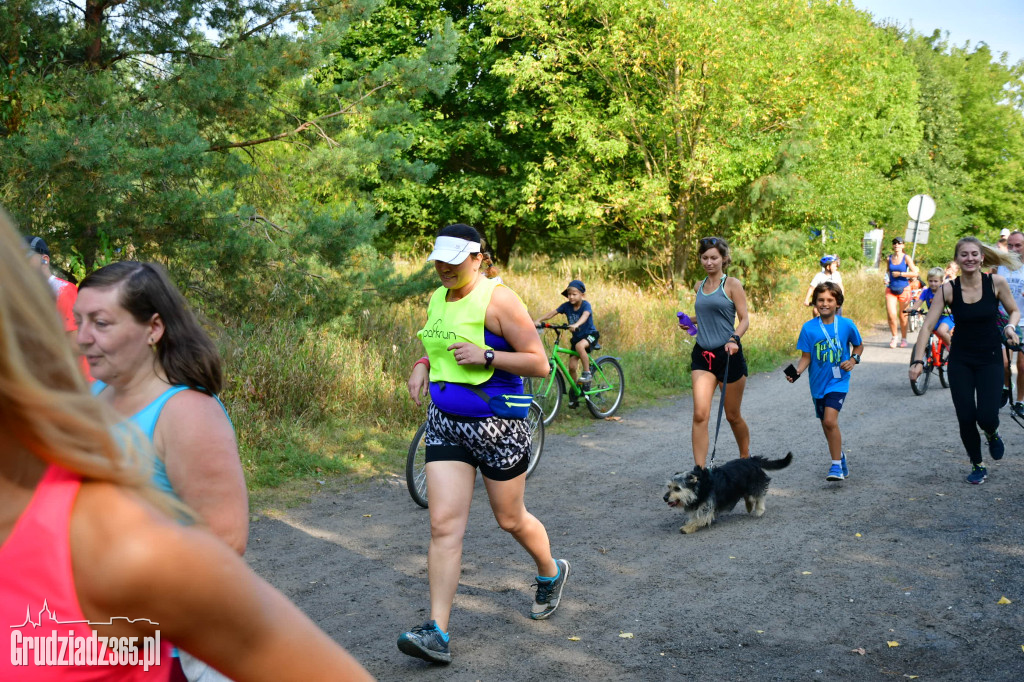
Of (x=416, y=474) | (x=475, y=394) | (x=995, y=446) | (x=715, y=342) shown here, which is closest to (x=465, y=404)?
(x=475, y=394)

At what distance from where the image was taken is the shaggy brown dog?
6.82 m

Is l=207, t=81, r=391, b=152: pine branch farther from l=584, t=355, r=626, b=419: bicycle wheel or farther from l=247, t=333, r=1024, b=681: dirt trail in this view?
l=247, t=333, r=1024, b=681: dirt trail

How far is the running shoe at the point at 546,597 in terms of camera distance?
5.27 m

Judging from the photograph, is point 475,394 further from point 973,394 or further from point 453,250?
point 973,394

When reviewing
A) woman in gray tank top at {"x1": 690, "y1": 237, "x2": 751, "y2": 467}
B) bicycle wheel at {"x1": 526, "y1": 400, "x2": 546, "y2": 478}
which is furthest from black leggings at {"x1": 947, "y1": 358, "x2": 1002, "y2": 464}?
bicycle wheel at {"x1": 526, "y1": 400, "x2": 546, "y2": 478}

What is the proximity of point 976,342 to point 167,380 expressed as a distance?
7382 mm

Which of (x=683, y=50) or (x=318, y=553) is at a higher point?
(x=683, y=50)

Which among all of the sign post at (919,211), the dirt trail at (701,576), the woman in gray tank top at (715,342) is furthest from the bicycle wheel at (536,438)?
the sign post at (919,211)

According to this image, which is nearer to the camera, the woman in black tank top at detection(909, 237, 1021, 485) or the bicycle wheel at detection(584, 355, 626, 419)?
the woman in black tank top at detection(909, 237, 1021, 485)

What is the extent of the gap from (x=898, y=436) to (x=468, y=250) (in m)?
7.55

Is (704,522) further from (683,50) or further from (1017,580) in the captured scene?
(683,50)

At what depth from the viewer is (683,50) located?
2119cm

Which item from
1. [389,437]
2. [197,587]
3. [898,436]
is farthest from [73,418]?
[898,436]

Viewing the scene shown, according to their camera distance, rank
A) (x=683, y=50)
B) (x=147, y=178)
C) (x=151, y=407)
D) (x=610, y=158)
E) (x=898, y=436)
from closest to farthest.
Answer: (x=151, y=407) < (x=147, y=178) < (x=898, y=436) < (x=683, y=50) < (x=610, y=158)
